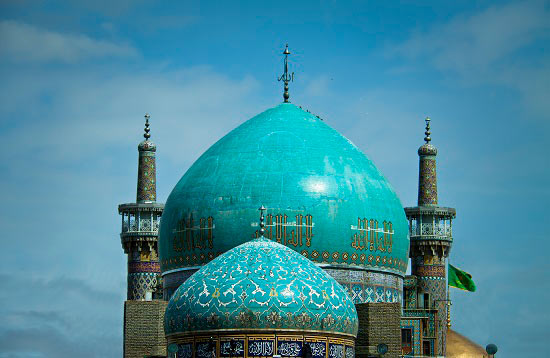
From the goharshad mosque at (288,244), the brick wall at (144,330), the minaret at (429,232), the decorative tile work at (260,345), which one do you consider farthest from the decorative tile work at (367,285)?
the minaret at (429,232)

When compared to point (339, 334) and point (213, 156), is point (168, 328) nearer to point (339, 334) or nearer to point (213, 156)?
point (339, 334)

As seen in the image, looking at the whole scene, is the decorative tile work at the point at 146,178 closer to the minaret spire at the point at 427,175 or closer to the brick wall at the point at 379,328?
the minaret spire at the point at 427,175

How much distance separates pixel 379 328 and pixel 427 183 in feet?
29.2

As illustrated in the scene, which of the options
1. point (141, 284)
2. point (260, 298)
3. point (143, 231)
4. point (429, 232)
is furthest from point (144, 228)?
point (260, 298)

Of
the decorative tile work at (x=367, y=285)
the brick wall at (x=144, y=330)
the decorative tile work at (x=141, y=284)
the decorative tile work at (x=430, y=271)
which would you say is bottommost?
the brick wall at (x=144, y=330)

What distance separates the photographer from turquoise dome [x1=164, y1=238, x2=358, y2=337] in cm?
2061

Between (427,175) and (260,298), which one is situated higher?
(427,175)

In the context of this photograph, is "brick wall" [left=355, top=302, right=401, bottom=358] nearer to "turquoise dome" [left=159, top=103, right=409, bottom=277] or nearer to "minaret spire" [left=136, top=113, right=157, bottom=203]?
"turquoise dome" [left=159, top=103, right=409, bottom=277]

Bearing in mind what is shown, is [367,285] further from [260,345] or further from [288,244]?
[260,345]

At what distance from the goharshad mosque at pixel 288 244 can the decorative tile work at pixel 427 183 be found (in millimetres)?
4793

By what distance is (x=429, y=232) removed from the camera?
32094 millimetres

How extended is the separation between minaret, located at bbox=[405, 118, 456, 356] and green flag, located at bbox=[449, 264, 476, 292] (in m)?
0.64

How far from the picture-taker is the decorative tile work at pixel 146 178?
32.1 metres

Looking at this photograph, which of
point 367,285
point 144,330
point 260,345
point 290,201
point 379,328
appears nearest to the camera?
point 260,345
